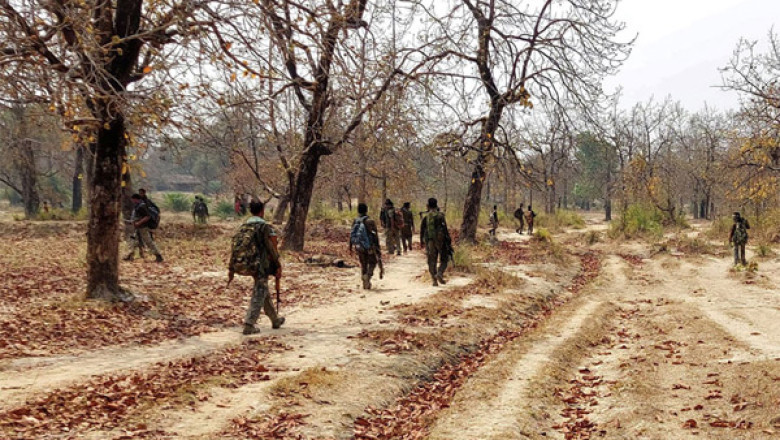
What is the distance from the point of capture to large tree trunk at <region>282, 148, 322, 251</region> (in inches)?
726

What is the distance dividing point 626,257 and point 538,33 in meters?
10.0

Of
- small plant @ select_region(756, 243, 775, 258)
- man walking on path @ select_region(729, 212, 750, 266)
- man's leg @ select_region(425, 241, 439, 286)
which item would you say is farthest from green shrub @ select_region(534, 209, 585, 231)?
man's leg @ select_region(425, 241, 439, 286)

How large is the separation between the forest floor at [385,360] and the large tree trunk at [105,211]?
526 millimetres

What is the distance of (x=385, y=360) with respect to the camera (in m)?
7.54

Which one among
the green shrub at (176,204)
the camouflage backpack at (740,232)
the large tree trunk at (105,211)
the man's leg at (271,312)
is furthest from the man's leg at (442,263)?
the green shrub at (176,204)

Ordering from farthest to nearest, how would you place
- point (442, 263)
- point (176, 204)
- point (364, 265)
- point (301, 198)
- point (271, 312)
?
point (176, 204), point (301, 198), point (442, 263), point (364, 265), point (271, 312)

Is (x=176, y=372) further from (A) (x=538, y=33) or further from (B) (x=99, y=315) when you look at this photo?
(A) (x=538, y=33)

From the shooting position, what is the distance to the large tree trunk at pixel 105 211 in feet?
30.0

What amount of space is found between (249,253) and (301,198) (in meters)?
10.6

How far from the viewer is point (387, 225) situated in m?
20.0

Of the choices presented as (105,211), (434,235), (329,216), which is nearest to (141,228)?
(105,211)

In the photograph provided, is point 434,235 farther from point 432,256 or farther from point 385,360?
point 385,360

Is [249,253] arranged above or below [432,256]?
above

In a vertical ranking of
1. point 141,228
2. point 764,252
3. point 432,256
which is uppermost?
point 141,228
